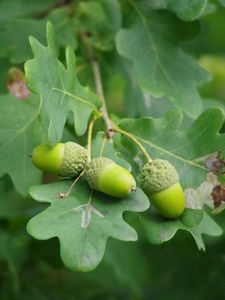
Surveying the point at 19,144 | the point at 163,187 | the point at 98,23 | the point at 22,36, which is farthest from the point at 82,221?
the point at 98,23

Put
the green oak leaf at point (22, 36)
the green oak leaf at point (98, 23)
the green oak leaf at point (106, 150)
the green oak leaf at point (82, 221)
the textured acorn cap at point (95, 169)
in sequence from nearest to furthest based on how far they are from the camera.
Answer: the green oak leaf at point (82, 221), the textured acorn cap at point (95, 169), the green oak leaf at point (106, 150), the green oak leaf at point (22, 36), the green oak leaf at point (98, 23)

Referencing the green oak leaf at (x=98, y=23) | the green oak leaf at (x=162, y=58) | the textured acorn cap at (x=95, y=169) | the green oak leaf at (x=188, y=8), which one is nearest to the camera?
the textured acorn cap at (x=95, y=169)

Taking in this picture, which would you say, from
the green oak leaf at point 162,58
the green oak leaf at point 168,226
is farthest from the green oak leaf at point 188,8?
the green oak leaf at point 168,226

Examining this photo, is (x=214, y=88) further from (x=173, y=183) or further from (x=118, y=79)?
(x=173, y=183)

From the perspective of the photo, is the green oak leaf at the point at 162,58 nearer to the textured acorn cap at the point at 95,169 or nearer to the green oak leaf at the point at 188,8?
the green oak leaf at the point at 188,8

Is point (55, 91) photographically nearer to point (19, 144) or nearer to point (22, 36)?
point (19, 144)

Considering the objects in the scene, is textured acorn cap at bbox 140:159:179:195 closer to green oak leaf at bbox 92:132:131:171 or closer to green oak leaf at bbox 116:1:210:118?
green oak leaf at bbox 92:132:131:171
